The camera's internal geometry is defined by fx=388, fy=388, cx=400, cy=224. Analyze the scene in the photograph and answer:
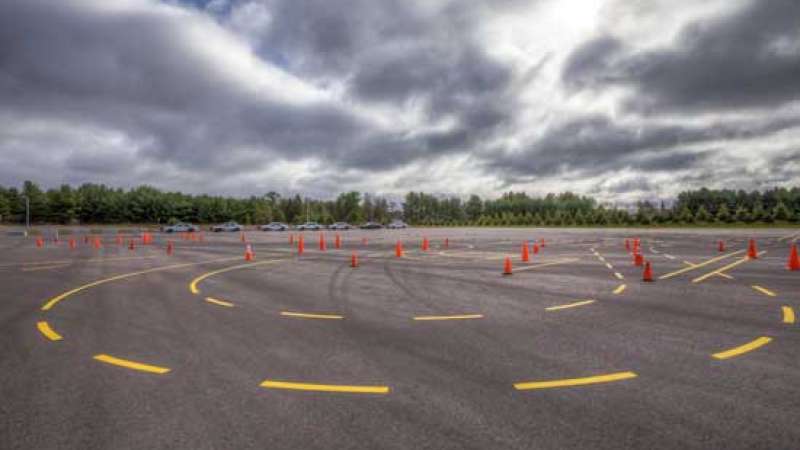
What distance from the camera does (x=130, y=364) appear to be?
462 cm

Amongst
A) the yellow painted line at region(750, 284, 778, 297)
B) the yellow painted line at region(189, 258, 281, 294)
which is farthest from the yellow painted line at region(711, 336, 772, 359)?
the yellow painted line at region(189, 258, 281, 294)

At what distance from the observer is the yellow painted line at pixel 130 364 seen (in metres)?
4.43

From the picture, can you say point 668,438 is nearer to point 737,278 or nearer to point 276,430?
point 276,430

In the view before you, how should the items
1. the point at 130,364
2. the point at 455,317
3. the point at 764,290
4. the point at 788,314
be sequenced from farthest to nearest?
the point at 764,290 → the point at 788,314 → the point at 455,317 → the point at 130,364

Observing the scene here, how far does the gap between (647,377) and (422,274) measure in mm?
8391

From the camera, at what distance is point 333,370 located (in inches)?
173

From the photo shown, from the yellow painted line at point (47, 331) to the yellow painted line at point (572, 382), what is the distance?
6421 mm

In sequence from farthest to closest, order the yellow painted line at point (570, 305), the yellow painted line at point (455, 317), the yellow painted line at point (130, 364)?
the yellow painted line at point (570, 305) → the yellow painted line at point (455, 317) → the yellow painted line at point (130, 364)

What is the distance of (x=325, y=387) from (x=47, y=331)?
515 cm

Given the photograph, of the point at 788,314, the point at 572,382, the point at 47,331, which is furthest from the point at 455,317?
the point at 47,331

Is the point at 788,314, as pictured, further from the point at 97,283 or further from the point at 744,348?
the point at 97,283

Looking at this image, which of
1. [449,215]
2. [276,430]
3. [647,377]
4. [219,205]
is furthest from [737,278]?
[449,215]

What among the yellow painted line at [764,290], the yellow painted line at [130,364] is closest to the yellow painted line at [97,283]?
the yellow painted line at [130,364]

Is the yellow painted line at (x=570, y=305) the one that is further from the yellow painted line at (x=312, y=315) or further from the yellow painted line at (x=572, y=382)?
the yellow painted line at (x=312, y=315)
